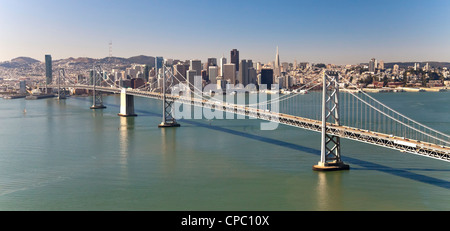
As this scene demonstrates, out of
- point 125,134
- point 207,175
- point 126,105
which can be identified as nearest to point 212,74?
point 126,105

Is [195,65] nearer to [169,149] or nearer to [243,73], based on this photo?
[243,73]

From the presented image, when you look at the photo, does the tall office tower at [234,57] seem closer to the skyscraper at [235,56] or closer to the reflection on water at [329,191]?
the skyscraper at [235,56]

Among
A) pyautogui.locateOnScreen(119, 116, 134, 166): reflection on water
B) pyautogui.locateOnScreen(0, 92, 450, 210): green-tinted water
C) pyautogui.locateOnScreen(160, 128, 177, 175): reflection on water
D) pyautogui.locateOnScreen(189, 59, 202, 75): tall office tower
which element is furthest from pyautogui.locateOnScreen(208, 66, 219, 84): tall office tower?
pyautogui.locateOnScreen(0, 92, 450, 210): green-tinted water

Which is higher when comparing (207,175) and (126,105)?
(126,105)

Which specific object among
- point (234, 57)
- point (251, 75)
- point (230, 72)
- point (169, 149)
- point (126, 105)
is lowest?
point (169, 149)

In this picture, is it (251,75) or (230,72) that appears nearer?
(230,72)

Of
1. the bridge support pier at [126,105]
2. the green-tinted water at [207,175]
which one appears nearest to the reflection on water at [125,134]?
the green-tinted water at [207,175]

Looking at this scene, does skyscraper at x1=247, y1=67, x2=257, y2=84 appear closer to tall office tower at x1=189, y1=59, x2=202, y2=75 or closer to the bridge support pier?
tall office tower at x1=189, y1=59, x2=202, y2=75

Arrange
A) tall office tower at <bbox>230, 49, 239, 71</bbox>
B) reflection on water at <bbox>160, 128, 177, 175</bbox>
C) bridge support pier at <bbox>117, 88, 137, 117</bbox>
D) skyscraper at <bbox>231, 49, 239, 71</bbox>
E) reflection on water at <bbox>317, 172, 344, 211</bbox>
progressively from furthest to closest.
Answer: tall office tower at <bbox>230, 49, 239, 71</bbox> < skyscraper at <bbox>231, 49, 239, 71</bbox> < bridge support pier at <bbox>117, 88, 137, 117</bbox> < reflection on water at <bbox>160, 128, 177, 175</bbox> < reflection on water at <bbox>317, 172, 344, 211</bbox>
